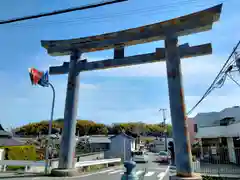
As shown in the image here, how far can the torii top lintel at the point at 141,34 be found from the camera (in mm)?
6719

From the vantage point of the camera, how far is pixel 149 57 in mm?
7867

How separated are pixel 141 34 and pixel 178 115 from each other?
371 centimetres

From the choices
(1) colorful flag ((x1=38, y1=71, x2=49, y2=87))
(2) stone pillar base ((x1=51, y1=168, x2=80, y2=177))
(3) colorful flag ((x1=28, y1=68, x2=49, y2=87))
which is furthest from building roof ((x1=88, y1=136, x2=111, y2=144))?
(2) stone pillar base ((x1=51, y1=168, x2=80, y2=177))

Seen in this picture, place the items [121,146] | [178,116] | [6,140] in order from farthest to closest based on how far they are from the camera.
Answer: [121,146] → [6,140] → [178,116]

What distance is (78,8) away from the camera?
14.9 feet

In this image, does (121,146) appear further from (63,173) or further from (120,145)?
(63,173)

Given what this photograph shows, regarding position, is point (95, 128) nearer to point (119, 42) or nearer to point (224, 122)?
point (224, 122)

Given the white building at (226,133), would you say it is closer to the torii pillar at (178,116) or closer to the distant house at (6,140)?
the torii pillar at (178,116)

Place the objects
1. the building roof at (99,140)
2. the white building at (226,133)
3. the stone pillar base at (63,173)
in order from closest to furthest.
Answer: the stone pillar base at (63,173), the white building at (226,133), the building roof at (99,140)

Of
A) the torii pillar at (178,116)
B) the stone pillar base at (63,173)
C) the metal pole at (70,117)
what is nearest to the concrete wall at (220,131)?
the torii pillar at (178,116)

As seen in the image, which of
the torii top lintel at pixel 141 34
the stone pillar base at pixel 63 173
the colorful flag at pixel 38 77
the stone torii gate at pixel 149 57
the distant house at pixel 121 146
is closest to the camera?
the stone torii gate at pixel 149 57

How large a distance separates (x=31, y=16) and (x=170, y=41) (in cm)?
466

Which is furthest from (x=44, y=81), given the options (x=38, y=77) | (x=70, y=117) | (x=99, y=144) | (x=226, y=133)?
(x=99, y=144)

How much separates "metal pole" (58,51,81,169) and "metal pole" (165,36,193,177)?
4.34 metres
